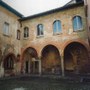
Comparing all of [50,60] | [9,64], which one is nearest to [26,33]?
[9,64]

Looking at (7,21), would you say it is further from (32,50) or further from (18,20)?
(32,50)

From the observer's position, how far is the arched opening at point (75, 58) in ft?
53.2

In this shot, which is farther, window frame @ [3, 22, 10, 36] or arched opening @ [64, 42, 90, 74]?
window frame @ [3, 22, 10, 36]

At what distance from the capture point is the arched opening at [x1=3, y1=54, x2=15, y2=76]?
16641mm

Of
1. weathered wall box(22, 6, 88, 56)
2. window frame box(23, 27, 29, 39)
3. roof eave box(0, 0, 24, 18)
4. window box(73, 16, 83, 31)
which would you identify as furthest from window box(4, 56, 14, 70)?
window box(73, 16, 83, 31)

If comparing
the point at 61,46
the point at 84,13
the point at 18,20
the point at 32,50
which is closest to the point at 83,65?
the point at 61,46

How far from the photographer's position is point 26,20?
64.4 feet

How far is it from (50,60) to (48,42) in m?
2.85

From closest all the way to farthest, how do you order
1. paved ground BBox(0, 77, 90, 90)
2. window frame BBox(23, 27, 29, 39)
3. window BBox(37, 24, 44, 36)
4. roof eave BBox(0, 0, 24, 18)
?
paved ground BBox(0, 77, 90, 90)
roof eave BBox(0, 0, 24, 18)
window BBox(37, 24, 44, 36)
window frame BBox(23, 27, 29, 39)

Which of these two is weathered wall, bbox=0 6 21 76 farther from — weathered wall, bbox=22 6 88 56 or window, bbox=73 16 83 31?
window, bbox=73 16 83 31

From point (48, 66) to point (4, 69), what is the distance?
5865 millimetres

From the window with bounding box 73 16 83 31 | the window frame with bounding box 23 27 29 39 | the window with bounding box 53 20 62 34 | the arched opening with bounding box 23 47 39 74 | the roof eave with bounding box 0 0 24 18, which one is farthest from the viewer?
the arched opening with bounding box 23 47 39 74

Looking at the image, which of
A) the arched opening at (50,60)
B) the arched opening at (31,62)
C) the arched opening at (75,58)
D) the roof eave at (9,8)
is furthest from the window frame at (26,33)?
the arched opening at (75,58)

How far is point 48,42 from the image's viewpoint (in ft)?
56.6
